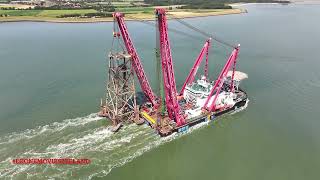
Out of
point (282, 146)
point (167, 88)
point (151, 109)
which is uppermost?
point (167, 88)

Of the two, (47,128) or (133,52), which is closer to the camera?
(47,128)

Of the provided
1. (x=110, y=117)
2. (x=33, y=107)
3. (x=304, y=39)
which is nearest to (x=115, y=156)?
(x=110, y=117)

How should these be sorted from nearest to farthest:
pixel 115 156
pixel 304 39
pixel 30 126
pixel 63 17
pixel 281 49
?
pixel 115 156 < pixel 30 126 < pixel 281 49 < pixel 304 39 < pixel 63 17

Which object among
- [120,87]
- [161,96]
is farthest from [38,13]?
[161,96]

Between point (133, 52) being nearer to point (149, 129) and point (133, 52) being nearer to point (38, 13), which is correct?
point (149, 129)

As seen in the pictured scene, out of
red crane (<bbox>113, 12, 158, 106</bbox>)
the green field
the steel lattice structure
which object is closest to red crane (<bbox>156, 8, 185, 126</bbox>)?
red crane (<bbox>113, 12, 158, 106</bbox>)

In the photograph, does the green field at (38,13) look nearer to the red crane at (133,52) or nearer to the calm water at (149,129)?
the calm water at (149,129)

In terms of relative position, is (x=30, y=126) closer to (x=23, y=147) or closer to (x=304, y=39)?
(x=23, y=147)
